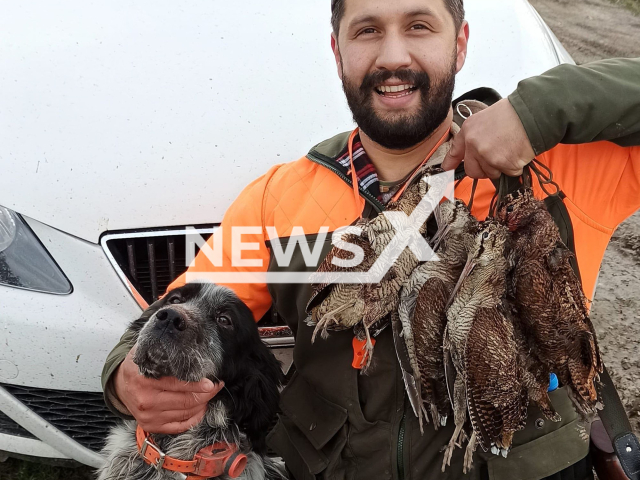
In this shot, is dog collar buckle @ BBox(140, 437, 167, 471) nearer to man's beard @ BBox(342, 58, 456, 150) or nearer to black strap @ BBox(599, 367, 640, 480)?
man's beard @ BBox(342, 58, 456, 150)

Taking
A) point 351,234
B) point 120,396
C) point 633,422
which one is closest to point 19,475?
point 120,396

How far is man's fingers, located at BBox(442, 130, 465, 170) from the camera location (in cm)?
208

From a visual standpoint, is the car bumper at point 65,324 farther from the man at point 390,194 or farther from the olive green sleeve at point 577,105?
the olive green sleeve at point 577,105

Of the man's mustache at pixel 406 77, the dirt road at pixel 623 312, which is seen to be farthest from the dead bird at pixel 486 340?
the dirt road at pixel 623 312

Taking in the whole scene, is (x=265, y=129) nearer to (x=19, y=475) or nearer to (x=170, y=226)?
(x=170, y=226)

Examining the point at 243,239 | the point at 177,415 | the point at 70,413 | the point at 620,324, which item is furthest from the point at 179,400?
the point at 620,324

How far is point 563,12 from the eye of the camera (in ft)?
41.8

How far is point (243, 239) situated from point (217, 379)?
2.02ft

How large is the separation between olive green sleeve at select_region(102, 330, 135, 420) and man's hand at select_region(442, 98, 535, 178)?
1.54 metres

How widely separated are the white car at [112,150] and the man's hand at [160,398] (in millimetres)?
469

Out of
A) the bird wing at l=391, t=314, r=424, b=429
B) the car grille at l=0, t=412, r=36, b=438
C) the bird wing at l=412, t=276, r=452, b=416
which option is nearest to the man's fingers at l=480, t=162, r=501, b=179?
the bird wing at l=412, t=276, r=452, b=416

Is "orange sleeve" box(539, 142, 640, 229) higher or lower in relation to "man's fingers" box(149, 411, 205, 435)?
higher

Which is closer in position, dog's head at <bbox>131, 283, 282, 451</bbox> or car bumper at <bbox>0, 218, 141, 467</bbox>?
dog's head at <bbox>131, 283, 282, 451</bbox>
